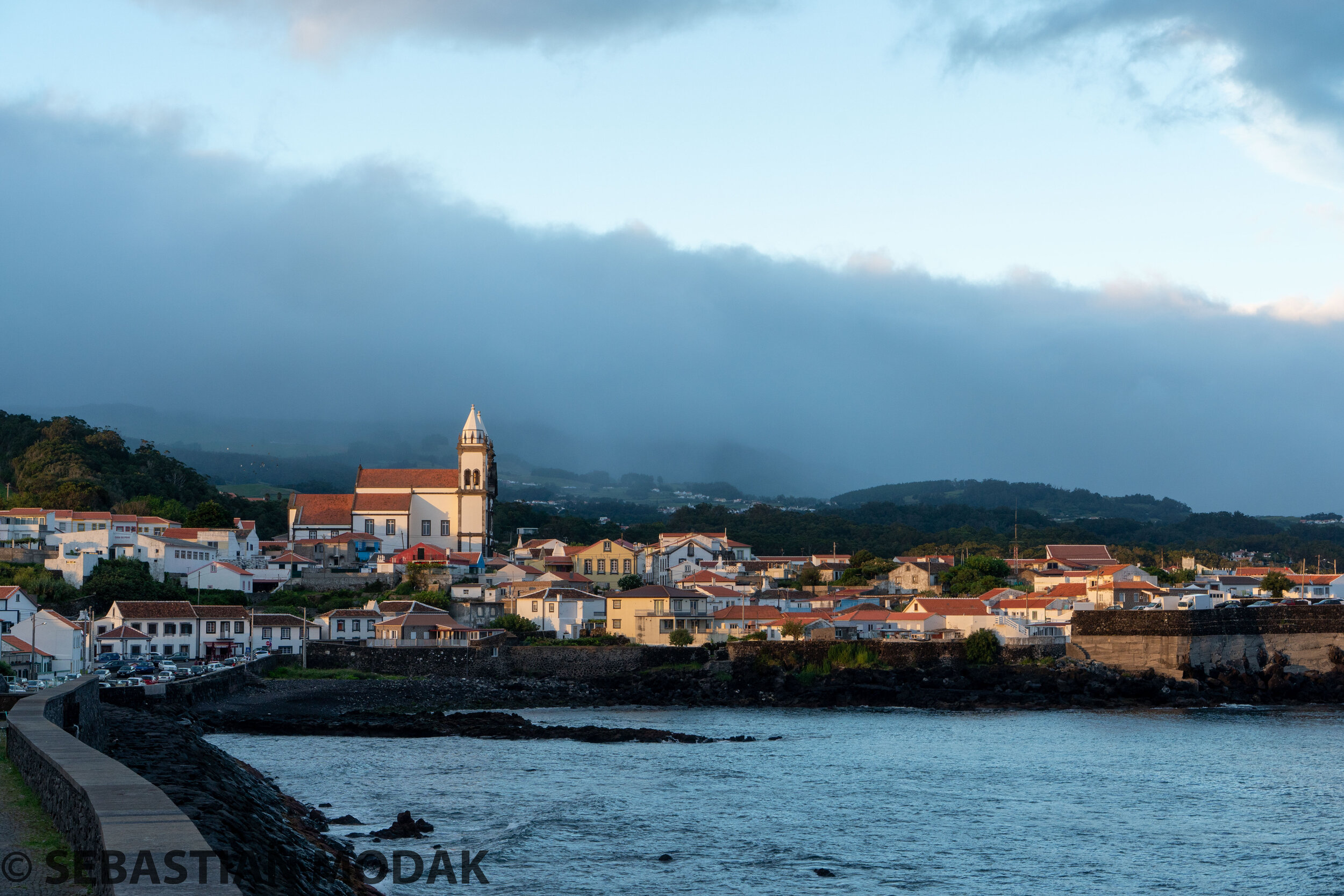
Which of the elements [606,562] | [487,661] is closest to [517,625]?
[487,661]

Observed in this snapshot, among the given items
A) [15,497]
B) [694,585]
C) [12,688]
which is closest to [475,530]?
[694,585]

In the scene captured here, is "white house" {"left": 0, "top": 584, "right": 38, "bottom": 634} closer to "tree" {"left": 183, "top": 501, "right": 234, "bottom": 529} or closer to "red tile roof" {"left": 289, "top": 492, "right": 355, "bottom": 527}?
"tree" {"left": 183, "top": 501, "right": 234, "bottom": 529}

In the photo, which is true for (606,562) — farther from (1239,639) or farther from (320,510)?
(1239,639)

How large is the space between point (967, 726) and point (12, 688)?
100ft

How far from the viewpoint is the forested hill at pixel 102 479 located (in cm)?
7700

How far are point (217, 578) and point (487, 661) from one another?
56.4 ft

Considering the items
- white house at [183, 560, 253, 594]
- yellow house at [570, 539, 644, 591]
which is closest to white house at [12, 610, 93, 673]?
white house at [183, 560, 253, 594]

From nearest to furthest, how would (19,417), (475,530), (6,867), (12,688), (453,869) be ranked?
(6,867) < (453,869) < (12,688) < (475,530) < (19,417)

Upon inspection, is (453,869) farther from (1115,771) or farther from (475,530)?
(475,530)

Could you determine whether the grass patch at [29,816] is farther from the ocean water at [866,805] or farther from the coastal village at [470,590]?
the coastal village at [470,590]

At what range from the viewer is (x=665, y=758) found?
1388 inches

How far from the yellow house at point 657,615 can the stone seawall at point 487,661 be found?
3.64 meters

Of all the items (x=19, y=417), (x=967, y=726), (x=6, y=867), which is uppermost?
(x=19, y=417)

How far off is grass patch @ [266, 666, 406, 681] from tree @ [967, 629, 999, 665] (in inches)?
1003
